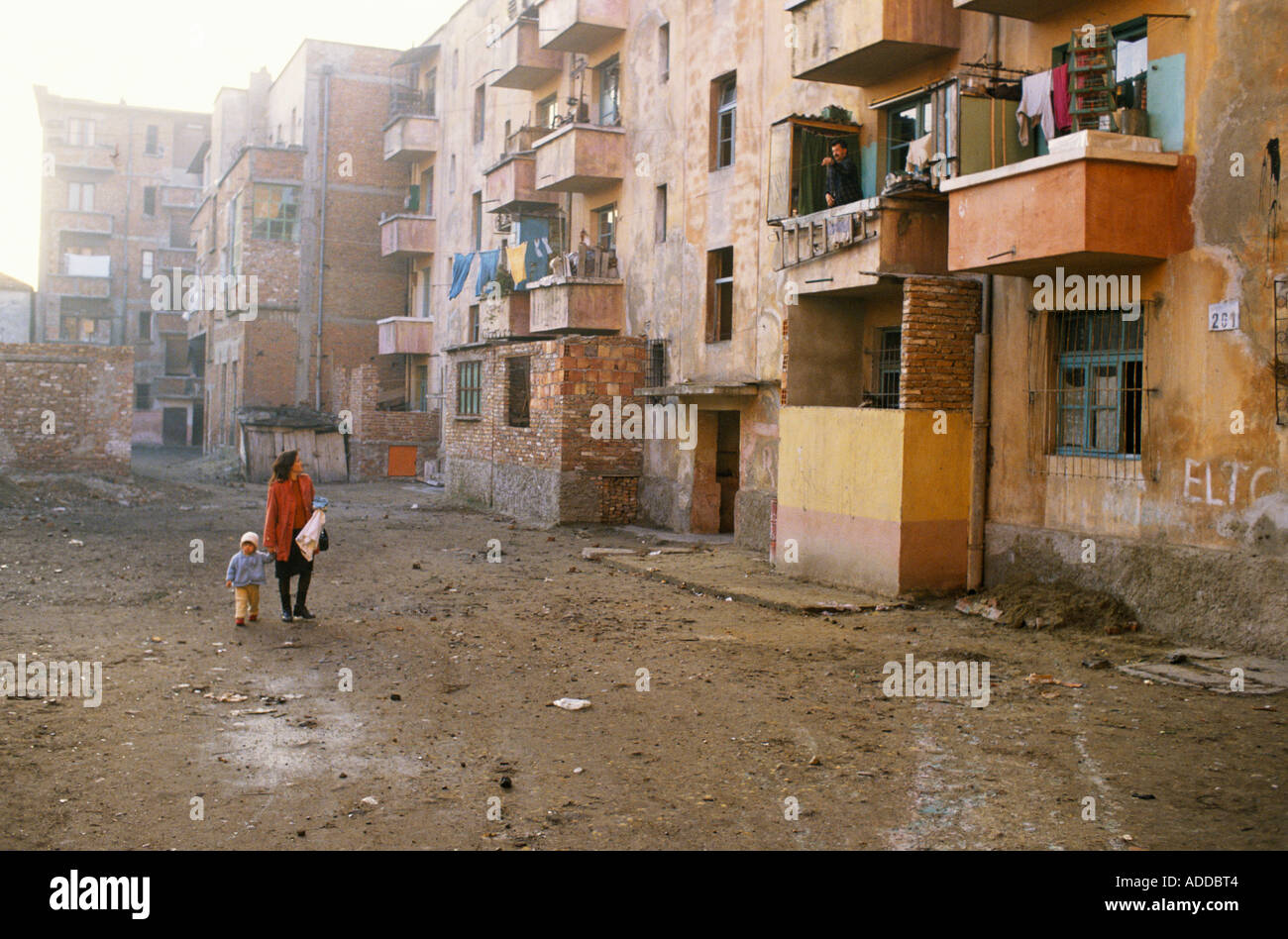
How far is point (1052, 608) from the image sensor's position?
451 inches

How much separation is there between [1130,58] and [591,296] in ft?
44.0

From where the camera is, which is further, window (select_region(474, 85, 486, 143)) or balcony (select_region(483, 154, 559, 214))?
window (select_region(474, 85, 486, 143))

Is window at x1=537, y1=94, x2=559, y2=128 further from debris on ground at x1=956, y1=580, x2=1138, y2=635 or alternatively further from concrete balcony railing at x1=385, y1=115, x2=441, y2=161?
debris on ground at x1=956, y1=580, x2=1138, y2=635

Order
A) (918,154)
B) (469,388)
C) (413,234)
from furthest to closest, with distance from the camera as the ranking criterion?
(413,234) < (469,388) < (918,154)

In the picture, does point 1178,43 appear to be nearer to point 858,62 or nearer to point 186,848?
point 858,62

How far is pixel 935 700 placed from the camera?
8672mm

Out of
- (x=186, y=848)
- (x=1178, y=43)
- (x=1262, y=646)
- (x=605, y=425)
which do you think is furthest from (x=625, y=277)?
(x=186, y=848)

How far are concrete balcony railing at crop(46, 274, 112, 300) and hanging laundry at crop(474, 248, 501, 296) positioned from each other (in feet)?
133

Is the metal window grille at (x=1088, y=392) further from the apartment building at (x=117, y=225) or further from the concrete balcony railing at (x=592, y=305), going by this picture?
the apartment building at (x=117, y=225)

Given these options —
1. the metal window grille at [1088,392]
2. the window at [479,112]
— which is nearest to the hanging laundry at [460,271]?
the window at [479,112]

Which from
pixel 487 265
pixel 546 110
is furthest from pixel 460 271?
pixel 546 110

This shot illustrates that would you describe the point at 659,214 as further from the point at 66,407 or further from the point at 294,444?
the point at 294,444

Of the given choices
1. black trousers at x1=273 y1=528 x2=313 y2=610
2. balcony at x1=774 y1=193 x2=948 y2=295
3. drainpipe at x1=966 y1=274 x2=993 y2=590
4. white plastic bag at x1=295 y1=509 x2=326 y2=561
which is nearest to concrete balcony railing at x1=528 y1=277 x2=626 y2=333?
balcony at x1=774 y1=193 x2=948 y2=295

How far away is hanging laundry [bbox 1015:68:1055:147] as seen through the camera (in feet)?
38.8
